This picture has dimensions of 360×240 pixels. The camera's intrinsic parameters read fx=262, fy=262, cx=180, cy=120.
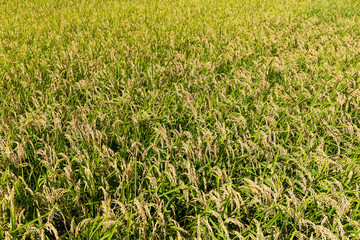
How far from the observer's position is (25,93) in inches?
106

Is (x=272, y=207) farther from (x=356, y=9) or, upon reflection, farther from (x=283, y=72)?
(x=356, y=9)

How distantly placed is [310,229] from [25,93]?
9.19 feet

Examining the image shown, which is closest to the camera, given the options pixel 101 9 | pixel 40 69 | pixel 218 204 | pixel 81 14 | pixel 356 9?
pixel 218 204

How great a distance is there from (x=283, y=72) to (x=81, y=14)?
5.00 meters

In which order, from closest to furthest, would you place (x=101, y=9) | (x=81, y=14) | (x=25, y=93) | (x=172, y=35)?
(x=25, y=93)
(x=172, y=35)
(x=81, y=14)
(x=101, y=9)

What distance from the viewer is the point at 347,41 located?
195 inches

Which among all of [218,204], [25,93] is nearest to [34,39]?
[25,93]

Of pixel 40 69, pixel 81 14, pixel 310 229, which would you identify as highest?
pixel 81 14

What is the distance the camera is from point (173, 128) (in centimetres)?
247

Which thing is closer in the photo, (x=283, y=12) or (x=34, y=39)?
(x=34, y=39)

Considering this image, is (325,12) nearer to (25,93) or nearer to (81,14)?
(81,14)

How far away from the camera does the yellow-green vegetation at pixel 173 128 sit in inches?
60.3

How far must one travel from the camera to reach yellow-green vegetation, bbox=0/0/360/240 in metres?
1.53

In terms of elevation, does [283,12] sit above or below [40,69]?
above
